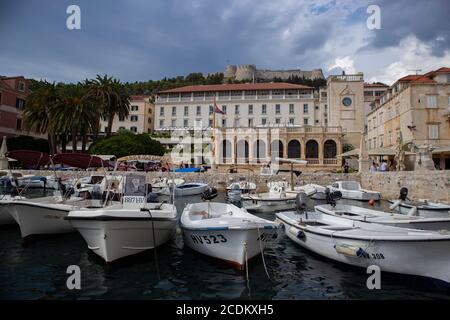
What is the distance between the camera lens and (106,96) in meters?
47.9

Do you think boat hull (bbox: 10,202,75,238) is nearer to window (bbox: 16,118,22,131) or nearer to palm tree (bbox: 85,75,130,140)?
palm tree (bbox: 85,75,130,140)

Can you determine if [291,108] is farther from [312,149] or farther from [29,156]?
[29,156]

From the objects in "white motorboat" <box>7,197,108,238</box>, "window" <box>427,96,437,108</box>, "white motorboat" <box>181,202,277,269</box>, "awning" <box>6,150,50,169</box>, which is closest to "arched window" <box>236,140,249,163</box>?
"window" <box>427,96,437,108</box>

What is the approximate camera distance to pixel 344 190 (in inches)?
1097

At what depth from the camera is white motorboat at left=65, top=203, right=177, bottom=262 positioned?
8609 mm

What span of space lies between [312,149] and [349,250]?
43381 mm

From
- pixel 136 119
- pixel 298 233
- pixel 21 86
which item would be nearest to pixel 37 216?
pixel 298 233

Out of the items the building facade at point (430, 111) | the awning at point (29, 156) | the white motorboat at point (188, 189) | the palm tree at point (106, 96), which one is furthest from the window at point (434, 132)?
the palm tree at point (106, 96)

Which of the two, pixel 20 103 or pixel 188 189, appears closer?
pixel 188 189

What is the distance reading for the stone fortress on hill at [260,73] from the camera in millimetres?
130875

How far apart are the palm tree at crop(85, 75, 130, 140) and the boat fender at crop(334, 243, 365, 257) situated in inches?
1809

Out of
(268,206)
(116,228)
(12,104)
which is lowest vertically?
(268,206)

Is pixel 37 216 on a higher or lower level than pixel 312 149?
lower
